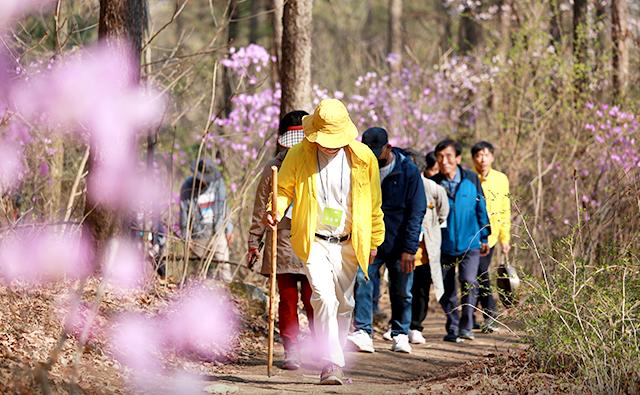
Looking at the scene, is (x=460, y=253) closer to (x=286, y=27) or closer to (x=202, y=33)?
(x=286, y=27)

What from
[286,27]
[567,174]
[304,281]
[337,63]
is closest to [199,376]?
[304,281]

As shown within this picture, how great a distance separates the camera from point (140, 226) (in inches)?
481

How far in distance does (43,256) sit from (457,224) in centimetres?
382

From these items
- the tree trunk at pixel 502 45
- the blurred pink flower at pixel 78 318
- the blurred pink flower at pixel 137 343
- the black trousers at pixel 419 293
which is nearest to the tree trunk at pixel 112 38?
the blurred pink flower at pixel 137 343

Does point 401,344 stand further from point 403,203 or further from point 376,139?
point 376,139

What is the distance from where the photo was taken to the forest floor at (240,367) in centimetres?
746

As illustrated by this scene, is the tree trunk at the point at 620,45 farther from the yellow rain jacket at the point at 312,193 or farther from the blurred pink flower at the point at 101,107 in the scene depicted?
the yellow rain jacket at the point at 312,193

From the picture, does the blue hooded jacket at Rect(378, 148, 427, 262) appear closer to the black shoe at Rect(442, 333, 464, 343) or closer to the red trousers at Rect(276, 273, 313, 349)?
the red trousers at Rect(276, 273, 313, 349)

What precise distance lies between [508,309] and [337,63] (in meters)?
27.0

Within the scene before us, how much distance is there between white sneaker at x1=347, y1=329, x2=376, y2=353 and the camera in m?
10.5

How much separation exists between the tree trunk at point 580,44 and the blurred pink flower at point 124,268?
7175mm

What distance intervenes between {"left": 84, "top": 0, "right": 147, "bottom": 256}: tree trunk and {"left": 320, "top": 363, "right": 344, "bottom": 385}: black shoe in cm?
272

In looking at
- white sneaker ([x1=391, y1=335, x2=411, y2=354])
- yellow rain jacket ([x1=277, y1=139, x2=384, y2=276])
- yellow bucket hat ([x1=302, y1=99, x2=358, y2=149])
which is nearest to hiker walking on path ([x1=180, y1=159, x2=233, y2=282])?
white sneaker ([x1=391, y1=335, x2=411, y2=354])

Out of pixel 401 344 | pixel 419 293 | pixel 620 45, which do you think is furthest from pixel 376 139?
pixel 620 45
